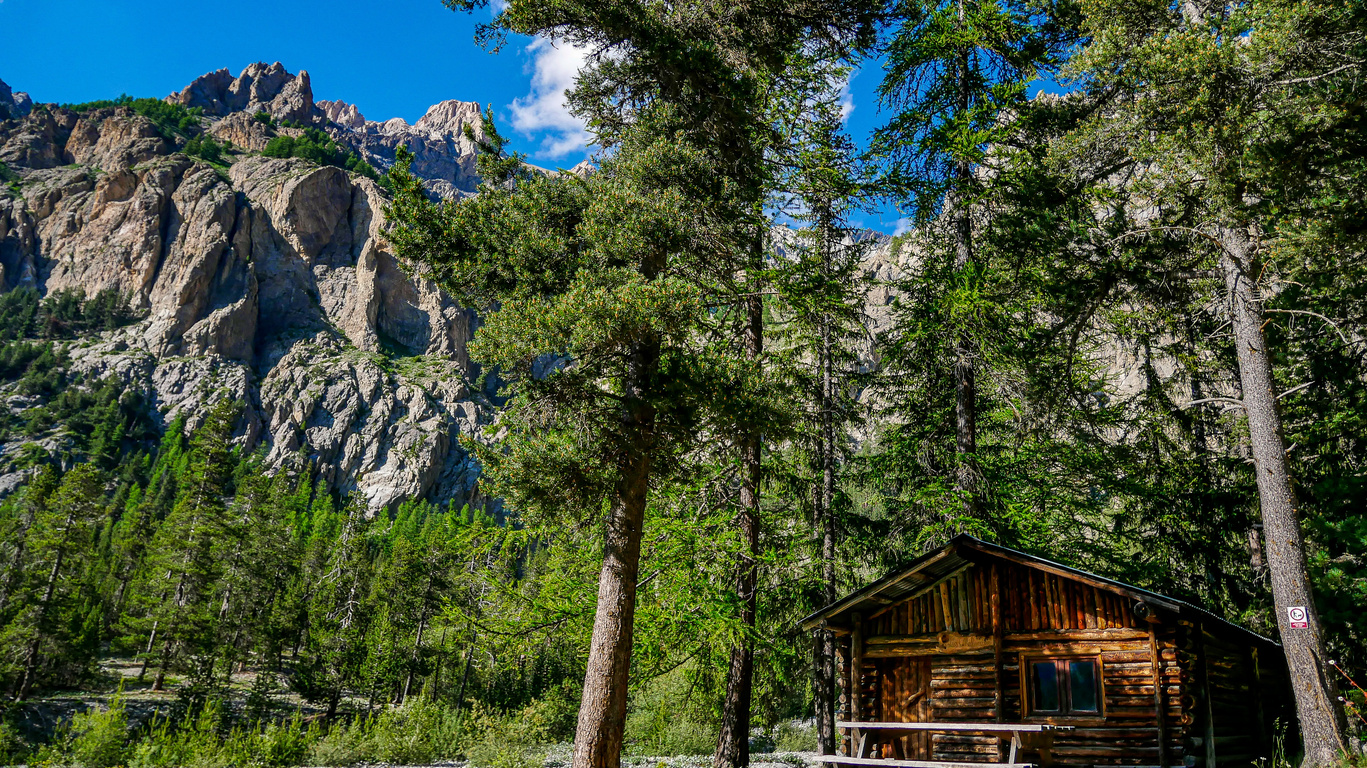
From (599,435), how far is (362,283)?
154m

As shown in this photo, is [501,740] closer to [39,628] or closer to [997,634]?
[997,634]

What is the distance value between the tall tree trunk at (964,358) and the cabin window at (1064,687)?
2710mm

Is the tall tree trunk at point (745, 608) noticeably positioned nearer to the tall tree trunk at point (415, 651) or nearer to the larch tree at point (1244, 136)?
the larch tree at point (1244, 136)

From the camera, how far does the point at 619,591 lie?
9.62 meters

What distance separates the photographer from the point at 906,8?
14.2 m

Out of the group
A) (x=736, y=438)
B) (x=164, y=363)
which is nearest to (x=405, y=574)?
(x=736, y=438)

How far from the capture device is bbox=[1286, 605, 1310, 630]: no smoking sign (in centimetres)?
858

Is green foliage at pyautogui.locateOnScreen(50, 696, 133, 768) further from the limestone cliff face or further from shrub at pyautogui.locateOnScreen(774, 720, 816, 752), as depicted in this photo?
the limestone cliff face

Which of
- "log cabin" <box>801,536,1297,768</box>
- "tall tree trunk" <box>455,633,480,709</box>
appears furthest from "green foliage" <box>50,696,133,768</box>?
"tall tree trunk" <box>455,633,480,709</box>

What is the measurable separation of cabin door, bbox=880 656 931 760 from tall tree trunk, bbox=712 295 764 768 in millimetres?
2629

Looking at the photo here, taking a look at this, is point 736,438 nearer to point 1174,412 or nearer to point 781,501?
point 781,501

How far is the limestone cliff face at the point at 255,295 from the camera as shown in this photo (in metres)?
122

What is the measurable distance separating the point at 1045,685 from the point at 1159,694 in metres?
1.64

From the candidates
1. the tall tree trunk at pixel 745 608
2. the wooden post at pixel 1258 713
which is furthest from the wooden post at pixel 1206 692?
the tall tree trunk at pixel 745 608
